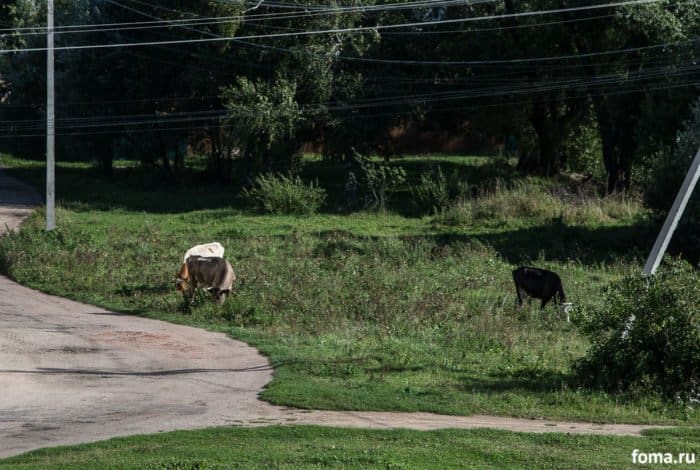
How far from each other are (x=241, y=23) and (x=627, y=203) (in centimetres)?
1752

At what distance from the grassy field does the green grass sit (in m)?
1.79

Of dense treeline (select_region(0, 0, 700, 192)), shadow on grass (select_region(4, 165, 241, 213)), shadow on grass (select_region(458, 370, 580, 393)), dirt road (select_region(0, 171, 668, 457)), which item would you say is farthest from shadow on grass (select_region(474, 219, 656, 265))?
shadow on grass (select_region(458, 370, 580, 393))

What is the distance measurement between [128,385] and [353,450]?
232 inches

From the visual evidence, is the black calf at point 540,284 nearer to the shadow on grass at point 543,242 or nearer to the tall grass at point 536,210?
the shadow on grass at point 543,242

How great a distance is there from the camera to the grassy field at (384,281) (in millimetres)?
15625

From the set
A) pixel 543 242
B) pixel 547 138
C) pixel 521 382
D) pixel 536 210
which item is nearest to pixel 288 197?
pixel 536 210

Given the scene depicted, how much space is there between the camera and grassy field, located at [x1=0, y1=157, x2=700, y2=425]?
615 inches

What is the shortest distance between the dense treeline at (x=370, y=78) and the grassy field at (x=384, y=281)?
2863 mm

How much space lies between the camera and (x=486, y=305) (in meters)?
23.6

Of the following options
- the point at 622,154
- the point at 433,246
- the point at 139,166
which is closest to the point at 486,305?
the point at 433,246

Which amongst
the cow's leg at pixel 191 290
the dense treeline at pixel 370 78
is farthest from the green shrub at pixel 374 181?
the cow's leg at pixel 191 290

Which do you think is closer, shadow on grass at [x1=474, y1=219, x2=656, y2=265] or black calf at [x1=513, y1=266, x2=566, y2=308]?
black calf at [x1=513, y1=266, x2=566, y2=308]

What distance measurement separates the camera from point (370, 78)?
151ft

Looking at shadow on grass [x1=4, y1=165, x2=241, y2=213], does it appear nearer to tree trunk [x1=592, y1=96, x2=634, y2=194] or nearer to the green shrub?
the green shrub
